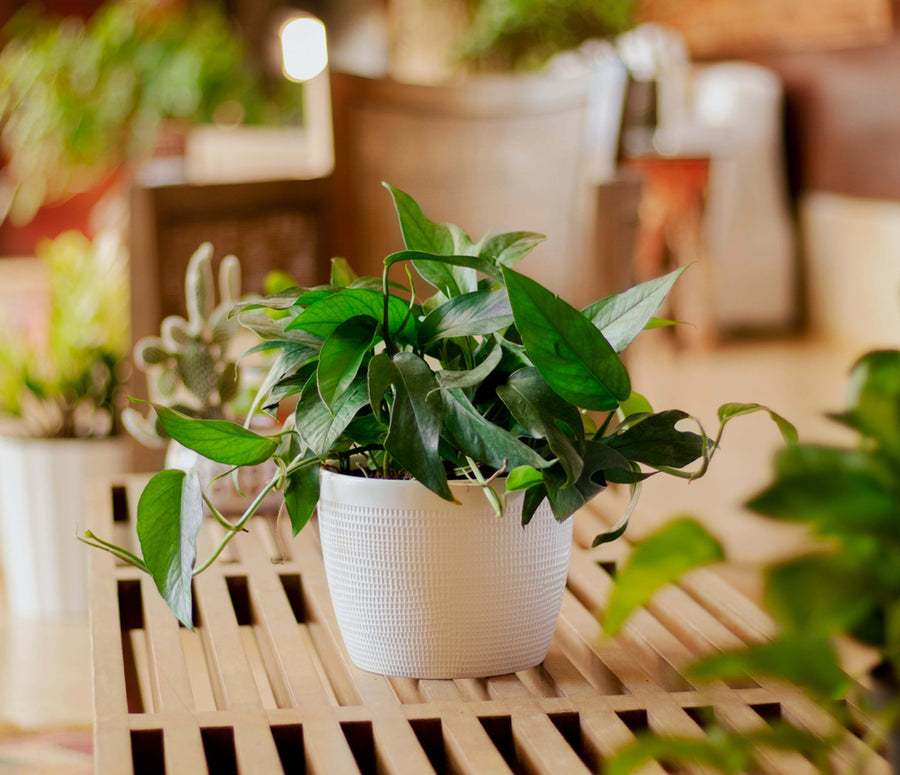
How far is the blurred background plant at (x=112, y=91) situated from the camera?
3.57 meters

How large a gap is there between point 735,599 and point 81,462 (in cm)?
134

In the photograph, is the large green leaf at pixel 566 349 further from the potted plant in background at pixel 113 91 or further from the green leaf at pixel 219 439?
Result: the potted plant in background at pixel 113 91

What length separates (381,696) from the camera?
0.67 metres

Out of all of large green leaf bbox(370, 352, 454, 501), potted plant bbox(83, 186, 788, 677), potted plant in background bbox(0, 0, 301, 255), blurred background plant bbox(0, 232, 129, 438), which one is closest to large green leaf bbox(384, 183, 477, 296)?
potted plant bbox(83, 186, 788, 677)

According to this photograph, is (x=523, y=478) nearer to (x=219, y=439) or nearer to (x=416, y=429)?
(x=416, y=429)

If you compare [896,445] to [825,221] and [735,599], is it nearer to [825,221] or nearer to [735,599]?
[735,599]

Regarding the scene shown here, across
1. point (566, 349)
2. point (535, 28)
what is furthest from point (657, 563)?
point (535, 28)

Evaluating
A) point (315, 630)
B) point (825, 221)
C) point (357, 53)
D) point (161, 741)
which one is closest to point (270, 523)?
point (315, 630)

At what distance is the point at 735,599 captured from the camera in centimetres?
86

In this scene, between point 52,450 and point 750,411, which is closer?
point 750,411

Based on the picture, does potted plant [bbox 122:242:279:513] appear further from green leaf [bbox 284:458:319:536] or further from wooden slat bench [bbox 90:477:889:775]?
green leaf [bbox 284:458:319:536]

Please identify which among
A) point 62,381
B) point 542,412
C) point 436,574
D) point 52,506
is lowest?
point 52,506

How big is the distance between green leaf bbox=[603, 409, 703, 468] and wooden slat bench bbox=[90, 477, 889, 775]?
14cm

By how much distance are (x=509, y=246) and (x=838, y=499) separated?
1.33ft
